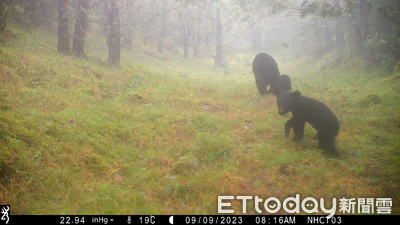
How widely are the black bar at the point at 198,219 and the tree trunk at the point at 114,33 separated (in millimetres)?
8385

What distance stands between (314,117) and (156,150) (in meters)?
3.01

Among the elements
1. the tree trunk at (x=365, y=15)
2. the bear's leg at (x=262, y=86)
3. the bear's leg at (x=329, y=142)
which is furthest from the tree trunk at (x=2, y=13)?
the tree trunk at (x=365, y=15)

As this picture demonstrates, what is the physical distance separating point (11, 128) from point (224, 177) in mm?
3428

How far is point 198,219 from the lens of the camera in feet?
8.26

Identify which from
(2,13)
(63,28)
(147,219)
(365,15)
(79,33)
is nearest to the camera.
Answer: (147,219)

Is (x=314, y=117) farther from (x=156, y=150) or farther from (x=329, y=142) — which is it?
(x=156, y=150)

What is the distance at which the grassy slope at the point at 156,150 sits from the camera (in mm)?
2865

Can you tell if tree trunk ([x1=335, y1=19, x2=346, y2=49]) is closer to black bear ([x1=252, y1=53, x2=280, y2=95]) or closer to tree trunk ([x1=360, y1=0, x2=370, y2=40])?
tree trunk ([x1=360, y1=0, x2=370, y2=40])

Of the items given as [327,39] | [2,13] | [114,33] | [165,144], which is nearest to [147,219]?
[165,144]

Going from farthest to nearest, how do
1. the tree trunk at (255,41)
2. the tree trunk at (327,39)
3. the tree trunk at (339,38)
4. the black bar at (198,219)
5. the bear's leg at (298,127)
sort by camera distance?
1. the tree trunk at (255,41)
2. the tree trunk at (327,39)
3. the tree trunk at (339,38)
4. the bear's leg at (298,127)
5. the black bar at (198,219)

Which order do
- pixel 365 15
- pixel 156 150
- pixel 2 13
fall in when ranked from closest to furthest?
pixel 156 150
pixel 2 13
pixel 365 15

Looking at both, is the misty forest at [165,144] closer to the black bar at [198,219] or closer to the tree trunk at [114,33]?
the black bar at [198,219]

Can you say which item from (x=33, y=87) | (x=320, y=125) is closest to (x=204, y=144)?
(x=320, y=125)

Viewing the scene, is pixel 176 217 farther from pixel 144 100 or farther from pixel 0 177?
pixel 144 100
